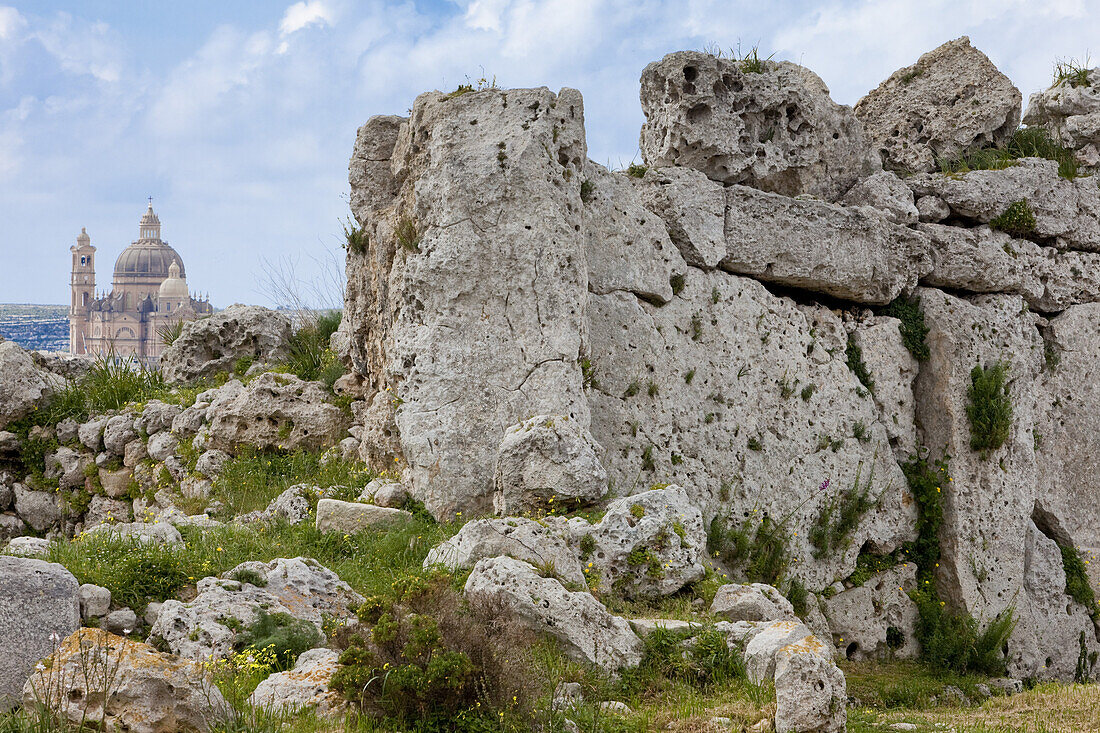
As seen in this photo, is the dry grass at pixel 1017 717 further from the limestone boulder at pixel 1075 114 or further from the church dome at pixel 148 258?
the church dome at pixel 148 258

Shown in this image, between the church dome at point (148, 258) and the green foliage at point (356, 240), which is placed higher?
the church dome at point (148, 258)

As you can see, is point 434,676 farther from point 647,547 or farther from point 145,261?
point 145,261

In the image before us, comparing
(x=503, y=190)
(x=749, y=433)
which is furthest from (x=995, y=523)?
(x=503, y=190)

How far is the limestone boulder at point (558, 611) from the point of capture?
6.50 metres

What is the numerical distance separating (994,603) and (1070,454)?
2640 millimetres

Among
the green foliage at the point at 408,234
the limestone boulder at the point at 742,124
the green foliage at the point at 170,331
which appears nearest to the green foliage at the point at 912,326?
the limestone boulder at the point at 742,124

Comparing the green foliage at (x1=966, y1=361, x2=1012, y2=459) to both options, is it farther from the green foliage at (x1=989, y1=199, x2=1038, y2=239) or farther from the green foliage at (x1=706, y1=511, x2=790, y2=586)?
the green foliage at (x1=706, y1=511, x2=790, y2=586)

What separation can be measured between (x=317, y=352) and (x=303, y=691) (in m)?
7.25

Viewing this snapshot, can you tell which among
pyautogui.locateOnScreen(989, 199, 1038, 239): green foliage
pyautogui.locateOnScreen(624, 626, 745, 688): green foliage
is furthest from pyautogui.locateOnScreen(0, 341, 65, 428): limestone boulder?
pyautogui.locateOnScreen(989, 199, 1038, 239): green foliage

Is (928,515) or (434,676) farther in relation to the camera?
(928,515)

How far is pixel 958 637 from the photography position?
11750 mm

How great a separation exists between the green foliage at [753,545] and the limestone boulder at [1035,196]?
A: 507cm

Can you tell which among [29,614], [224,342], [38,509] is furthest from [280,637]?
[224,342]

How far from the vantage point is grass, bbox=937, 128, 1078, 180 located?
44.7 ft
